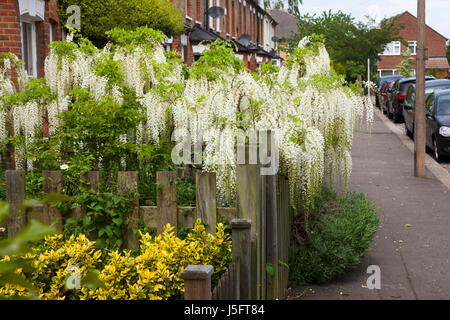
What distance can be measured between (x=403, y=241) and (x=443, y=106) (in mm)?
9854

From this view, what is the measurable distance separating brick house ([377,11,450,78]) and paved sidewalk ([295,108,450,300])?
7101cm

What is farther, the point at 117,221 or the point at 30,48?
the point at 30,48

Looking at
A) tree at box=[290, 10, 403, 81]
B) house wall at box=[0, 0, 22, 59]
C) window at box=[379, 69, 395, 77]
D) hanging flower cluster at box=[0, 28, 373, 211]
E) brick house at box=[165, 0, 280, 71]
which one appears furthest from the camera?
window at box=[379, 69, 395, 77]

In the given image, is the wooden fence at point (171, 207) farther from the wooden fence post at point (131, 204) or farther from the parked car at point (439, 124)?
the parked car at point (439, 124)

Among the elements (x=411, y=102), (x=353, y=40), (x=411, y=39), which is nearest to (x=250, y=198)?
(x=411, y=102)

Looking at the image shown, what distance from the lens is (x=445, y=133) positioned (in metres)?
15.1

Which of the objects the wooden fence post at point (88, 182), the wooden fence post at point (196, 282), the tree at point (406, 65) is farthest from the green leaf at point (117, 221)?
the tree at point (406, 65)

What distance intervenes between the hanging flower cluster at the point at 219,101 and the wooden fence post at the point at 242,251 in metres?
1.50

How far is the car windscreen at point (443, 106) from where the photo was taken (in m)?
Answer: 16.0

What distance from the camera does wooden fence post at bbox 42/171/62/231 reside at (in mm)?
4279

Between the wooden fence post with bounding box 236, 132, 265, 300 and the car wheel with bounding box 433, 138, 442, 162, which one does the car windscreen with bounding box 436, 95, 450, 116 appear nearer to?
the car wheel with bounding box 433, 138, 442, 162

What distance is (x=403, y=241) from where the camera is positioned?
7.48 meters

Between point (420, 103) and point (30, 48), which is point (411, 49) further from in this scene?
point (30, 48)

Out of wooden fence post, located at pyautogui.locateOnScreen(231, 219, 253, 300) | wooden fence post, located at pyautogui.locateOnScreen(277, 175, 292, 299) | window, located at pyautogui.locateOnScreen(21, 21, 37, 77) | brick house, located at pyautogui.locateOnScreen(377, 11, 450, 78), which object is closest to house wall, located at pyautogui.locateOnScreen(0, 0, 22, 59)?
window, located at pyautogui.locateOnScreen(21, 21, 37, 77)
